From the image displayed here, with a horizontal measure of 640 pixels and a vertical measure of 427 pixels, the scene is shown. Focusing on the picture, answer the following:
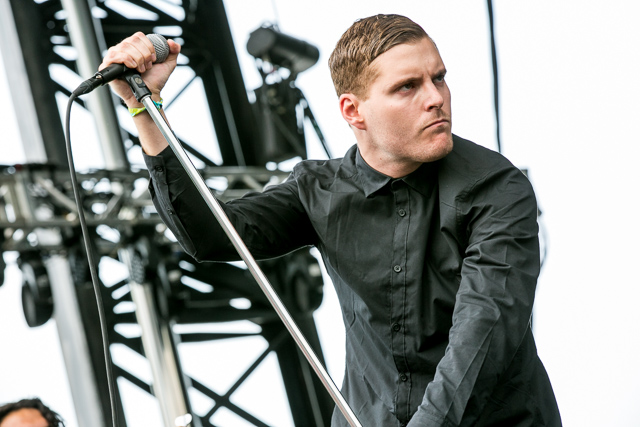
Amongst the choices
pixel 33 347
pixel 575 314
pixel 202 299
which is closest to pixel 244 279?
A: pixel 202 299

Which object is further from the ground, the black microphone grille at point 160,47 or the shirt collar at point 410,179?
the black microphone grille at point 160,47

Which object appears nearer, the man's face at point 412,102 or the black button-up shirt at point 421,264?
the black button-up shirt at point 421,264

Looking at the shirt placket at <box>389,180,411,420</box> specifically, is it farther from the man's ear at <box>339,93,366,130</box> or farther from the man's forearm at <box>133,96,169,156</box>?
the man's forearm at <box>133,96,169,156</box>

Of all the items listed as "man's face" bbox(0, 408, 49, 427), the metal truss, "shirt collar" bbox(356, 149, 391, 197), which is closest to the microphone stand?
"shirt collar" bbox(356, 149, 391, 197)

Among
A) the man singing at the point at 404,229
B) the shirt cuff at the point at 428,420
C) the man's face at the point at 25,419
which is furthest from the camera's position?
the man's face at the point at 25,419

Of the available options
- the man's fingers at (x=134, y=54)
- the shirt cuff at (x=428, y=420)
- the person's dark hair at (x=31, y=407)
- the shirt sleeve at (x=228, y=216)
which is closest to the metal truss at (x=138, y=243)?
the person's dark hair at (x=31, y=407)

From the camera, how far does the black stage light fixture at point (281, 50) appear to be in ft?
15.7

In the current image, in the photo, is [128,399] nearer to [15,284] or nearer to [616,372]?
[15,284]

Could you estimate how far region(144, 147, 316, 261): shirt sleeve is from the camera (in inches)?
66.2

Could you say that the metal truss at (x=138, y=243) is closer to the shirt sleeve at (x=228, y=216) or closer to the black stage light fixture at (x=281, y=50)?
the black stage light fixture at (x=281, y=50)

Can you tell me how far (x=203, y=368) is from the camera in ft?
17.8

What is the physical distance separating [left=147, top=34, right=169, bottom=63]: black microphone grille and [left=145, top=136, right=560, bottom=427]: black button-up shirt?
0.19m

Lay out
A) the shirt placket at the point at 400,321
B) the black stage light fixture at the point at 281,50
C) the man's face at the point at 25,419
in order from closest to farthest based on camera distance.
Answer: the shirt placket at the point at 400,321, the man's face at the point at 25,419, the black stage light fixture at the point at 281,50

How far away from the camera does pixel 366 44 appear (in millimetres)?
1668
